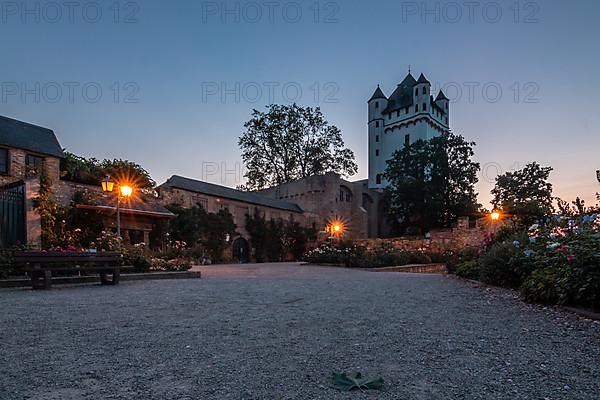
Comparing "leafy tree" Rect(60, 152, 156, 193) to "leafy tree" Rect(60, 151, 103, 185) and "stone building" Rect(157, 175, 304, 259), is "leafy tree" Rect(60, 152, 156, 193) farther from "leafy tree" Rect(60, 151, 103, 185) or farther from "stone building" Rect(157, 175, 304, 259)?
"stone building" Rect(157, 175, 304, 259)

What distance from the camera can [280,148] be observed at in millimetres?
37031

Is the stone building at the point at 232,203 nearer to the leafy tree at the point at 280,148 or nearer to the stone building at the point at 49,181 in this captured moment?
the stone building at the point at 49,181

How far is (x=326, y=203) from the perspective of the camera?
29828mm

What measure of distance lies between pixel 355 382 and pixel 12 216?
12.0m

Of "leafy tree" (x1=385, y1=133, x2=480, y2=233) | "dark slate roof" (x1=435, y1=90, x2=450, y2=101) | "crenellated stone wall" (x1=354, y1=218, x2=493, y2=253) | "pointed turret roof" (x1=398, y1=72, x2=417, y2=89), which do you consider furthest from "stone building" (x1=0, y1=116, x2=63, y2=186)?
"dark slate roof" (x1=435, y1=90, x2=450, y2=101)

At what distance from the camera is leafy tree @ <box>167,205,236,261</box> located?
19.8 m

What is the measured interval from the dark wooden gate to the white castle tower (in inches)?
1384

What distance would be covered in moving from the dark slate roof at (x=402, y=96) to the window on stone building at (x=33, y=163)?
3538cm

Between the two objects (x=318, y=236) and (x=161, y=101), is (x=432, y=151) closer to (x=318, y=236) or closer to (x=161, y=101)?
(x=318, y=236)

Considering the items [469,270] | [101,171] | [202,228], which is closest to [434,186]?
[202,228]

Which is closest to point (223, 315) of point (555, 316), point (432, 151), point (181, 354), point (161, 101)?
point (181, 354)

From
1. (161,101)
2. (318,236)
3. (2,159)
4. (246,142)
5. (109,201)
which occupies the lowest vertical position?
(318,236)

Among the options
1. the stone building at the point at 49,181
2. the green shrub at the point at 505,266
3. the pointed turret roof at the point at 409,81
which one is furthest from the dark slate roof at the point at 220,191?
the pointed turret roof at the point at 409,81

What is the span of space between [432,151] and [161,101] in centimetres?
2542
